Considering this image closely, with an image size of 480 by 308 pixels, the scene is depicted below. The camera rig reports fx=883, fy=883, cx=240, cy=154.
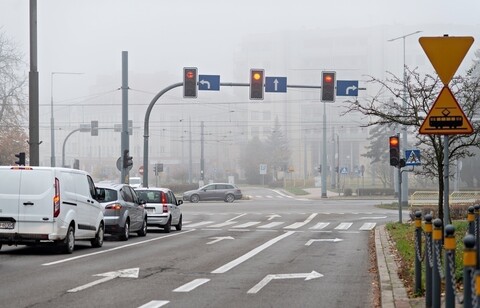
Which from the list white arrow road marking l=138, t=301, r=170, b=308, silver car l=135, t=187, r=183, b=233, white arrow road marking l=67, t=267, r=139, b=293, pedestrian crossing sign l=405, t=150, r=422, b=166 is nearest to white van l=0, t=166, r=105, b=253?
white arrow road marking l=67, t=267, r=139, b=293

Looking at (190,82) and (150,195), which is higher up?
(190,82)

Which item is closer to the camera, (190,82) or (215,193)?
(190,82)

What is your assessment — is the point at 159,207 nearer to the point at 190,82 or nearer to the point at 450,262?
the point at 190,82

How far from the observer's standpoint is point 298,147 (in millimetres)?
136250

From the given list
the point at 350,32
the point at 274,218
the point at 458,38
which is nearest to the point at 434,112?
the point at 458,38

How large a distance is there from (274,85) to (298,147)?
102m

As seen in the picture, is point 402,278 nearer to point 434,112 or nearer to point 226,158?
point 434,112

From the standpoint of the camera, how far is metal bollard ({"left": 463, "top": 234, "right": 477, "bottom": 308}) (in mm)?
6227

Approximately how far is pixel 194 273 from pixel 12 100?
4808 centimetres

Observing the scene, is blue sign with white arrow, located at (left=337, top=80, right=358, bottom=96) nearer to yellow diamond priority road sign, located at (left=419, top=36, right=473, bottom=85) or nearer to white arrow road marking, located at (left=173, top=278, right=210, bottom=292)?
white arrow road marking, located at (left=173, top=278, right=210, bottom=292)

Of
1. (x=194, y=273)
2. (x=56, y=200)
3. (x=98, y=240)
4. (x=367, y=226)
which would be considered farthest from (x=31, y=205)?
(x=367, y=226)

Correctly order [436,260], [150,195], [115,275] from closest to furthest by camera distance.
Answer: [436,260]
[115,275]
[150,195]

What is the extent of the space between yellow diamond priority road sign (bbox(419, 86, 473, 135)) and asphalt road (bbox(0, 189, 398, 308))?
2.49 meters

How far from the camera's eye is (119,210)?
24.5m
